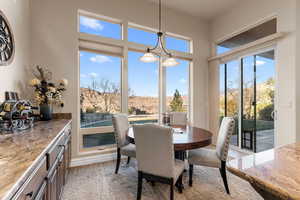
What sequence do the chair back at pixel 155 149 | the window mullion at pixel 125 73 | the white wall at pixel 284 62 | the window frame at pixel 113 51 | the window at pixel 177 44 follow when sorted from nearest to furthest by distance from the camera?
the chair back at pixel 155 149
the white wall at pixel 284 62
the window frame at pixel 113 51
the window mullion at pixel 125 73
the window at pixel 177 44

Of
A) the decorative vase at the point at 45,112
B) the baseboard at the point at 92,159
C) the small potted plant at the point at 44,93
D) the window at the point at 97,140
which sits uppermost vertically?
the small potted plant at the point at 44,93

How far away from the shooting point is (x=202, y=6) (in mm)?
3615

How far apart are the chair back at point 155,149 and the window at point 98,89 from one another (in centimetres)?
175

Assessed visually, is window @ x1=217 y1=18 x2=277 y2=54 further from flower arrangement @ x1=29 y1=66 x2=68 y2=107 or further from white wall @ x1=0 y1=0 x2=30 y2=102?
white wall @ x1=0 y1=0 x2=30 y2=102

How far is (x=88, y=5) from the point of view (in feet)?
9.59

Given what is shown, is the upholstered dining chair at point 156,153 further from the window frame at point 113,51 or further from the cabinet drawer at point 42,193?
the window frame at point 113,51

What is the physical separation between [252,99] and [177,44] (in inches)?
87.5

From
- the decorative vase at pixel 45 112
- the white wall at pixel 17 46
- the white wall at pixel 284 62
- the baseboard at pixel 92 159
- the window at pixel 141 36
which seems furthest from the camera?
the window at pixel 141 36

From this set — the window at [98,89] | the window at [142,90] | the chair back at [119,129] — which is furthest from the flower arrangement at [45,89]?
the window at [142,90]

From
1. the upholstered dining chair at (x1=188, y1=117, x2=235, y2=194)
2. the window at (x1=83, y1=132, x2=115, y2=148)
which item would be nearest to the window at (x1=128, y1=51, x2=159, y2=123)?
the window at (x1=83, y1=132, x2=115, y2=148)

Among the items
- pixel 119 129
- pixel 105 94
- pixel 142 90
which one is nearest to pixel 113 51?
pixel 105 94

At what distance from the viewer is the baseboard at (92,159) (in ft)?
9.11

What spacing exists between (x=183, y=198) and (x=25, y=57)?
308 centimetres

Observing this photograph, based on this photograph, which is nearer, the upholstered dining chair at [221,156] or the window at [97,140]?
the upholstered dining chair at [221,156]
